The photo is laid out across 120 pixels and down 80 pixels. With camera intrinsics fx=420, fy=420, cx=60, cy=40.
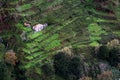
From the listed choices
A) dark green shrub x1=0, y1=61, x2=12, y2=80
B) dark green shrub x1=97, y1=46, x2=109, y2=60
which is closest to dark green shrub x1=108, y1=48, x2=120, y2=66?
dark green shrub x1=97, y1=46, x2=109, y2=60

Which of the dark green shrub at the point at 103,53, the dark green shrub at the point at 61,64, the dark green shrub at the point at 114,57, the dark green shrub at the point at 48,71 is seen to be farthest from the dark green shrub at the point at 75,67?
the dark green shrub at the point at 114,57

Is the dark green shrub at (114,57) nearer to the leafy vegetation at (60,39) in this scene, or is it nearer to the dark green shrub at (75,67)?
the leafy vegetation at (60,39)

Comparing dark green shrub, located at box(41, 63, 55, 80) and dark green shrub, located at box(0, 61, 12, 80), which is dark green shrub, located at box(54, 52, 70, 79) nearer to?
dark green shrub, located at box(41, 63, 55, 80)

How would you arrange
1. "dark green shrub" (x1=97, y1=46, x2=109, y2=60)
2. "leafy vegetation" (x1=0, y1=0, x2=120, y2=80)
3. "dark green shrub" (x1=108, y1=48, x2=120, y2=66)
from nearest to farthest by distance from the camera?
1. "leafy vegetation" (x1=0, y1=0, x2=120, y2=80)
2. "dark green shrub" (x1=97, y1=46, x2=109, y2=60)
3. "dark green shrub" (x1=108, y1=48, x2=120, y2=66)

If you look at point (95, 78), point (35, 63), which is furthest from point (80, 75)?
point (35, 63)

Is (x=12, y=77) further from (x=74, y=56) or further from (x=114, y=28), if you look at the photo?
(x=114, y=28)

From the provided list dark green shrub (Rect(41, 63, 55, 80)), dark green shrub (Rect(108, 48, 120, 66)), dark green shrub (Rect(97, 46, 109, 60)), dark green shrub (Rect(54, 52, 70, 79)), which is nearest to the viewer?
dark green shrub (Rect(41, 63, 55, 80))

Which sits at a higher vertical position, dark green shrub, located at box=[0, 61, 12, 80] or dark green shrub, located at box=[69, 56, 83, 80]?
dark green shrub, located at box=[0, 61, 12, 80]
